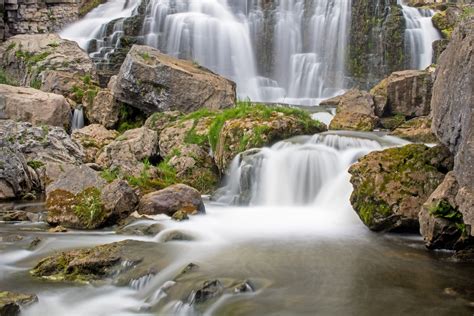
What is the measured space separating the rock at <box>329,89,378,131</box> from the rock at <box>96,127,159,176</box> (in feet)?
14.0

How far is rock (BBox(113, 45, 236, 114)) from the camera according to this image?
1327 centimetres

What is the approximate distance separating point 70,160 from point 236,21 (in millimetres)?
11593

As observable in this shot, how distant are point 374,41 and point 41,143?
13060mm

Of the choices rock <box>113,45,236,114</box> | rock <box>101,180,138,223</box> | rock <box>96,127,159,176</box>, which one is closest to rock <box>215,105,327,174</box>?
rock <box>96,127,159,176</box>

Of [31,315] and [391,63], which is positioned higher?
[391,63]

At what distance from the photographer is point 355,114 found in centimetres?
1320

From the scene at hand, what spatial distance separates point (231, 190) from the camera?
980 centimetres

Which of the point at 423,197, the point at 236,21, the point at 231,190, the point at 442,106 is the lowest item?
the point at 231,190

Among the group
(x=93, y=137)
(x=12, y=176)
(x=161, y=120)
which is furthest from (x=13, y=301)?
(x=93, y=137)

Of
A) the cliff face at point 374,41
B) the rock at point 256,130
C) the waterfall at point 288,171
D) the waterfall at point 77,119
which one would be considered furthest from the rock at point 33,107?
the cliff face at point 374,41

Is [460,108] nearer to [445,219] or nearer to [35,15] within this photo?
[445,219]

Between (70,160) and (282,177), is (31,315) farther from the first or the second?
(70,160)

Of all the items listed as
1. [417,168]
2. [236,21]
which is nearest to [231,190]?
[417,168]

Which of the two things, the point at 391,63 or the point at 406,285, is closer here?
the point at 406,285
